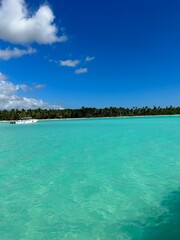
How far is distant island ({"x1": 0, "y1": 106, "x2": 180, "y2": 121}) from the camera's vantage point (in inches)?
4187

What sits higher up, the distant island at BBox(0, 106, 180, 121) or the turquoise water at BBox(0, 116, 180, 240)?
the distant island at BBox(0, 106, 180, 121)

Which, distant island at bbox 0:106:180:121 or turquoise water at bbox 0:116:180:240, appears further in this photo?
distant island at bbox 0:106:180:121

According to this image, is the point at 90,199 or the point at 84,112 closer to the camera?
the point at 90,199

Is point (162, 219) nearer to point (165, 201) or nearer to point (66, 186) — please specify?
point (165, 201)

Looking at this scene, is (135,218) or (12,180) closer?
(135,218)

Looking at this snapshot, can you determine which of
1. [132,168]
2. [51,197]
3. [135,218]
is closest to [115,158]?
[132,168]

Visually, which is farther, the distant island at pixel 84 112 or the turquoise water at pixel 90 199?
the distant island at pixel 84 112

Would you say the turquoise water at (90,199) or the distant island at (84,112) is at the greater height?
the distant island at (84,112)

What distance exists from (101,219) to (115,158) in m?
9.11

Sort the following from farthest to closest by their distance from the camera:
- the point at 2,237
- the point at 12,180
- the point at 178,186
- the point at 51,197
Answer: the point at 12,180, the point at 178,186, the point at 51,197, the point at 2,237

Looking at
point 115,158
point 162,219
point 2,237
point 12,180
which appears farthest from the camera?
point 115,158

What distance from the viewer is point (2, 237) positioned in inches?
246

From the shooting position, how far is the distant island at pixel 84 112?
106 meters

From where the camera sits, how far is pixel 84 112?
11688cm
